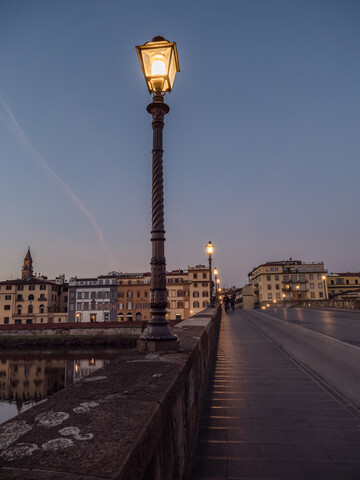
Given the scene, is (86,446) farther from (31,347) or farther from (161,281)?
(31,347)

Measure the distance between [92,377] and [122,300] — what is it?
67.0 m

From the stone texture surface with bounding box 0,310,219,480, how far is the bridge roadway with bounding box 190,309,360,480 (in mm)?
634

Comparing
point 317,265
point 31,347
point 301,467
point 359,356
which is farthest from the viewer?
point 317,265

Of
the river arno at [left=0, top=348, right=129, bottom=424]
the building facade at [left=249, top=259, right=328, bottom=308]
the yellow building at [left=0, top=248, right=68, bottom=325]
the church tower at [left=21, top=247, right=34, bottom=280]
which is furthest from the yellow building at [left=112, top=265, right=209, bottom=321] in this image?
the church tower at [left=21, top=247, right=34, bottom=280]

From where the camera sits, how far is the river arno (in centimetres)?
2733

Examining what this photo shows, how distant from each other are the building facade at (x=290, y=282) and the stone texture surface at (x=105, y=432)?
82860 millimetres

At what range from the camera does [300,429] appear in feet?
11.3

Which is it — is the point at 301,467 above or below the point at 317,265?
below

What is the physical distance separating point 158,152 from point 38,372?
38.2 meters

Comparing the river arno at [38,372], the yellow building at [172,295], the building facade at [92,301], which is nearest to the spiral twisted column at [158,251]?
the river arno at [38,372]

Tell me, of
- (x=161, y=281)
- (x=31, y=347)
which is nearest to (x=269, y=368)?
(x=161, y=281)

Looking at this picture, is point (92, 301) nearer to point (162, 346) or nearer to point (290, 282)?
point (290, 282)

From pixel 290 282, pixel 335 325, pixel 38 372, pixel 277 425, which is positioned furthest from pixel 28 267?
pixel 277 425

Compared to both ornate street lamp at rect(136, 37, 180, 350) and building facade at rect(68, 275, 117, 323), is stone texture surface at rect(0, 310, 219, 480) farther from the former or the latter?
building facade at rect(68, 275, 117, 323)
